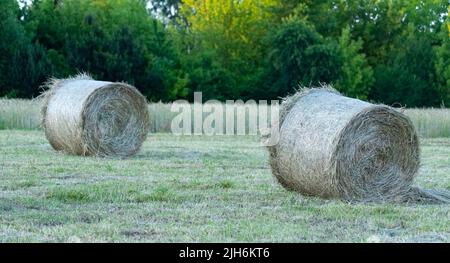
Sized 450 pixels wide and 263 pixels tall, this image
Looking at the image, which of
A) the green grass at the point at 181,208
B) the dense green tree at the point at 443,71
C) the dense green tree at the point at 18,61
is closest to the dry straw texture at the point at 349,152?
the green grass at the point at 181,208

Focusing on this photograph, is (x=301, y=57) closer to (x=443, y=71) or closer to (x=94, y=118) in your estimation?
(x=443, y=71)

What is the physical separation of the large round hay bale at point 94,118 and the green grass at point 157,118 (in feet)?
23.0

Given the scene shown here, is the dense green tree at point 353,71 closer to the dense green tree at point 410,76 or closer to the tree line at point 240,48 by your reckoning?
the tree line at point 240,48

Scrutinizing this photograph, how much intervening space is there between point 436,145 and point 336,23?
81.1ft

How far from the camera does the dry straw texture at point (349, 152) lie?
903 cm

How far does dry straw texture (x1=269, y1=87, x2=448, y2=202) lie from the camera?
9031 millimetres

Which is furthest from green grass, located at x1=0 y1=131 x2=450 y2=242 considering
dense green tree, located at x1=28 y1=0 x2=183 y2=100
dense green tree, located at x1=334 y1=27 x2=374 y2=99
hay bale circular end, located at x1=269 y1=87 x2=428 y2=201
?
dense green tree, located at x1=334 y1=27 x2=374 y2=99

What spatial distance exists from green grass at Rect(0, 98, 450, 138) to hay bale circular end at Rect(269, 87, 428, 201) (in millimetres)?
13107

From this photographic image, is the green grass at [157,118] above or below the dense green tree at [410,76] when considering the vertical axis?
below

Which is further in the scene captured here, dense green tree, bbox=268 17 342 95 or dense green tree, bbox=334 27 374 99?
dense green tree, bbox=334 27 374 99

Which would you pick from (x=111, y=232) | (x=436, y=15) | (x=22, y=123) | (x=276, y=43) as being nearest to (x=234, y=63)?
(x=276, y=43)

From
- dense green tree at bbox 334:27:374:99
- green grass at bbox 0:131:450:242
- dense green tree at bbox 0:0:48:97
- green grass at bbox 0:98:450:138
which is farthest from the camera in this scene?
dense green tree at bbox 334:27:374:99

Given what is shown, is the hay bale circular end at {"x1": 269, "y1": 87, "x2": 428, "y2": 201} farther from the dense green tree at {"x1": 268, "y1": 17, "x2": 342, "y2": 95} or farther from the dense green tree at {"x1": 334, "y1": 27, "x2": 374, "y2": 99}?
the dense green tree at {"x1": 334, "y1": 27, "x2": 374, "y2": 99}

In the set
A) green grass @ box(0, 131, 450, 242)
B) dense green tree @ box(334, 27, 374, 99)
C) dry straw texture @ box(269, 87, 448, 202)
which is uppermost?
dense green tree @ box(334, 27, 374, 99)
